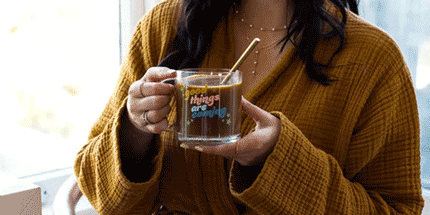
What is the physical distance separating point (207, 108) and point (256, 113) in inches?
5.1

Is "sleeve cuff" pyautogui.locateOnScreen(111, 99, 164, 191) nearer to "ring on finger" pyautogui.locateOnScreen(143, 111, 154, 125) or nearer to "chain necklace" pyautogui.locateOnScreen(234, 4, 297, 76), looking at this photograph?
"ring on finger" pyautogui.locateOnScreen(143, 111, 154, 125)

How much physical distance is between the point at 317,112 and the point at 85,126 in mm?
1133

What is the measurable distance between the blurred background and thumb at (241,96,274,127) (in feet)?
3.29

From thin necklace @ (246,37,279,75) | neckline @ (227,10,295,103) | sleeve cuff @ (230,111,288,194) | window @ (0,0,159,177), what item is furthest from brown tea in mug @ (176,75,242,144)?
window @ (0,0,159,177)

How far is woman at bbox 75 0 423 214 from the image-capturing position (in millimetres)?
1006

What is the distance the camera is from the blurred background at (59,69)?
1.71 meters

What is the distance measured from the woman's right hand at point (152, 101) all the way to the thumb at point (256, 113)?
0.14 m

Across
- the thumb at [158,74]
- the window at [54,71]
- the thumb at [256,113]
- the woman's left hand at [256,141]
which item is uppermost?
the thumb at [158,74]

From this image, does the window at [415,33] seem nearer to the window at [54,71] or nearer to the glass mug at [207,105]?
the window at [54,71]

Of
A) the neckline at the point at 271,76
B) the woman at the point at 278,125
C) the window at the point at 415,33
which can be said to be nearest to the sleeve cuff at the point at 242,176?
the woman at the point at 278,125

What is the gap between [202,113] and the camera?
0.83 m

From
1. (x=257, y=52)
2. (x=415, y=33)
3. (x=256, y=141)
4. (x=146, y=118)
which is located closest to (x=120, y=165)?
(x=146, y=118)

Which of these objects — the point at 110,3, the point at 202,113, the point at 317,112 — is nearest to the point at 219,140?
the point at 202,113

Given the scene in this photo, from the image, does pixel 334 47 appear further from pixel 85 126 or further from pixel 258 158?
pixel 85 126
